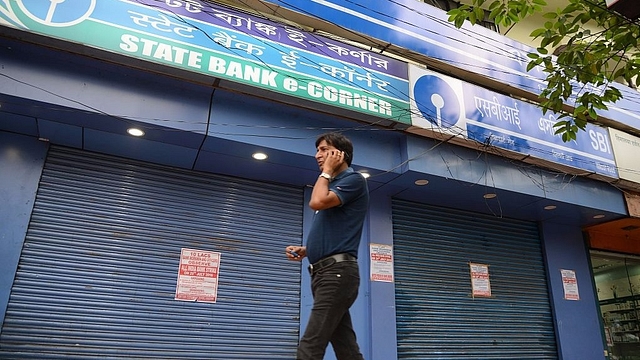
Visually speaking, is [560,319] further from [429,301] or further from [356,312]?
[356,312]

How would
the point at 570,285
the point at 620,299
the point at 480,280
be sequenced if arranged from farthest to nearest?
the point at 620,299 < the point at 570,285 < the point at 480,280

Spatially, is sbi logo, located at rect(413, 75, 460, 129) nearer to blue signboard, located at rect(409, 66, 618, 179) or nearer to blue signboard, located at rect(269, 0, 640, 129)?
blue signboard, located at rect(409, 66, 618, 179)

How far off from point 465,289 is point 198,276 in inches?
163

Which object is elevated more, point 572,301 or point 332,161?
point 332,161

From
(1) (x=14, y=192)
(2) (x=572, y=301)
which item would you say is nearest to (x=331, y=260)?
(1) (x=14, y=192)

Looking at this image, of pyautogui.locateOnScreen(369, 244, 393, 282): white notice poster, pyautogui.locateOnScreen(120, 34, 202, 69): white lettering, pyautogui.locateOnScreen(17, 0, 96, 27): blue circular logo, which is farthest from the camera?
pyautogui.locateOnScreen(369, 244, 393, 282): white notice poster

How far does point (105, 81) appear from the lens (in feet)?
15.6

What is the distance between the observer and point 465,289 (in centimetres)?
715

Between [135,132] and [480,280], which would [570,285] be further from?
[135,132]

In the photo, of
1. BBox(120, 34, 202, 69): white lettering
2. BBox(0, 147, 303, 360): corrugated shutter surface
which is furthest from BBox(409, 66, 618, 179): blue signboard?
BBox(120, 34, 202, 69): white lettering

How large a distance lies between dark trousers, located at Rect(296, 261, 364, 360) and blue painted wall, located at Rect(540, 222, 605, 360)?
649 centimetres

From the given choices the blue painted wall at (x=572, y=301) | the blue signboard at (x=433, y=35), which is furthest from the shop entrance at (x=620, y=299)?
the blue signboard at (x=433, y=35)

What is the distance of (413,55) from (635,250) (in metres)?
6.51

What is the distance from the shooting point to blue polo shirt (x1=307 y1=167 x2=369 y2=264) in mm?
2584
